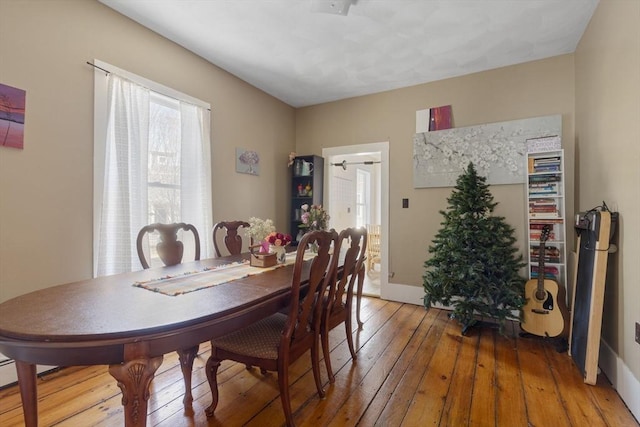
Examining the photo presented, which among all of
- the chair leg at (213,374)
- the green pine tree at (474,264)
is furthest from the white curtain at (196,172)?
the green pine tree at (474,264)

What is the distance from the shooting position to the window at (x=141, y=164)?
2311mm

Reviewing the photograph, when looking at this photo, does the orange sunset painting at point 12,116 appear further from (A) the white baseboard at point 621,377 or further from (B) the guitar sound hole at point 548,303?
(B) the guitar sound hole at point 548,303

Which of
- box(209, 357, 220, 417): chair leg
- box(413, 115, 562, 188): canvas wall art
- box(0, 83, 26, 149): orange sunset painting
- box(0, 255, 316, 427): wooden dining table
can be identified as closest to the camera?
box(0, 255, 316, 427): wooden dining table

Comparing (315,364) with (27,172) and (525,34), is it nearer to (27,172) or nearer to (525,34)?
(27,172)

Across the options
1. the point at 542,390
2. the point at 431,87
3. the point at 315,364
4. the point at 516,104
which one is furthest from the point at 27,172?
the point at 516,104

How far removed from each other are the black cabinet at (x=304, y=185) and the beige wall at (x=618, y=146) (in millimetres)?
2945

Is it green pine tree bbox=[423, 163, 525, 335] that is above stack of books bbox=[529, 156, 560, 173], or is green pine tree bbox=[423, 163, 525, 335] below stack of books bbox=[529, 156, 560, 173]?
below

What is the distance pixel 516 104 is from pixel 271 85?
113 inches

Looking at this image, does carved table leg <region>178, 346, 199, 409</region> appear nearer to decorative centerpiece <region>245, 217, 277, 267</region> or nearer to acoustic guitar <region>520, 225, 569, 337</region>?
decorative centerpiece <region>245, 217, 277, 267</region>

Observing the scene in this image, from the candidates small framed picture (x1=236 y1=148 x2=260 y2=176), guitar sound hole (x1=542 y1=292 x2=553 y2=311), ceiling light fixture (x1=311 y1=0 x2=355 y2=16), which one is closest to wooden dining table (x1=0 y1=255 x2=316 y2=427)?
ceiling light fixture (x1=311 y1=0 x2=355 y2=16)

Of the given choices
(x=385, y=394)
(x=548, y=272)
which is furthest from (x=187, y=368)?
(x=548, y=272)

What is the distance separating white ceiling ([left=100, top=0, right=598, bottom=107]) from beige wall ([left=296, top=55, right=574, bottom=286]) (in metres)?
0.20

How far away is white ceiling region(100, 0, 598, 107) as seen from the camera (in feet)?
7.66

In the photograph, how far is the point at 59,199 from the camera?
210 centimetres
